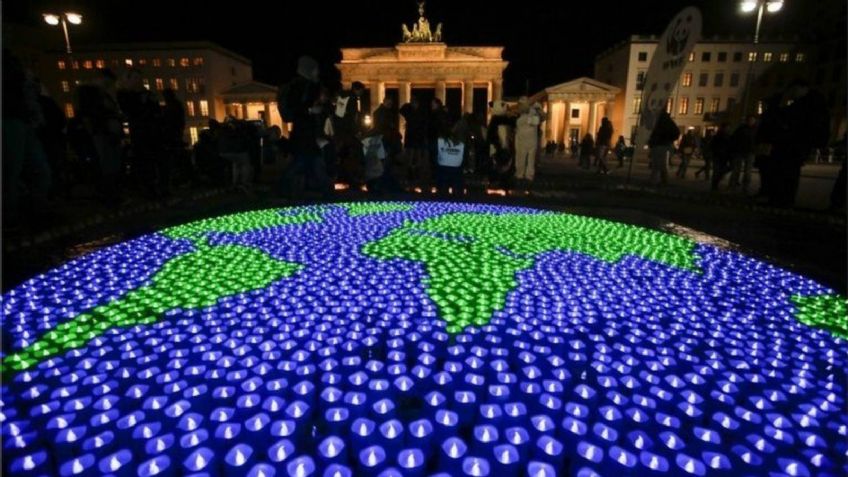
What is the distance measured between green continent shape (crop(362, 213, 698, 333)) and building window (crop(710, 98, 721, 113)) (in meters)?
70.2


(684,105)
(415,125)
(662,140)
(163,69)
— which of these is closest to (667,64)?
(662,140)

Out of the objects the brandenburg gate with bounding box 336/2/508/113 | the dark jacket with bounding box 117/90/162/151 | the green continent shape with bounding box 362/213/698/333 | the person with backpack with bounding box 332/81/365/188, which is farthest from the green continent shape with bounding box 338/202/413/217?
the brandenburg gate with bounding box 336/2/508/113

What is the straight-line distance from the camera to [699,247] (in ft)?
15.9

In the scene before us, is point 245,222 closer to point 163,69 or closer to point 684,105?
point 163,69

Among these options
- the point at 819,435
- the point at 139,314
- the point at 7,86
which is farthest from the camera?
the point at 7,86

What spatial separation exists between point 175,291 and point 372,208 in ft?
12.4

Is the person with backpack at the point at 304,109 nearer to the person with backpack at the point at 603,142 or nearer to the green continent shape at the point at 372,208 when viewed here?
the green continent shape at the point at 372,208

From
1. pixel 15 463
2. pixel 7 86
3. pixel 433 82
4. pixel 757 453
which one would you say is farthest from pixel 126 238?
pixel 433 82

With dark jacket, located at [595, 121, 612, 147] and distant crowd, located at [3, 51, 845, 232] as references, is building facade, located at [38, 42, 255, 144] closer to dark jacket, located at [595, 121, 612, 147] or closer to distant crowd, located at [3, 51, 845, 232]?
dark jacket, located at [595, 121, 612, 147]

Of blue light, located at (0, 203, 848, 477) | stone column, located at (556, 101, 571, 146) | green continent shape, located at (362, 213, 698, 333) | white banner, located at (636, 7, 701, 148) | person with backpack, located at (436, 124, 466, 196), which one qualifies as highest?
stone column, located at (556, 101, 571, 146)

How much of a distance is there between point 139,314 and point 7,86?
147 inches

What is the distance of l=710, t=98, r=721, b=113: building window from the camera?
63562mm

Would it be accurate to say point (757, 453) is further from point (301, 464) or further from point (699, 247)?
point (699, 247)

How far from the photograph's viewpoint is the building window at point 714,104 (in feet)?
209
